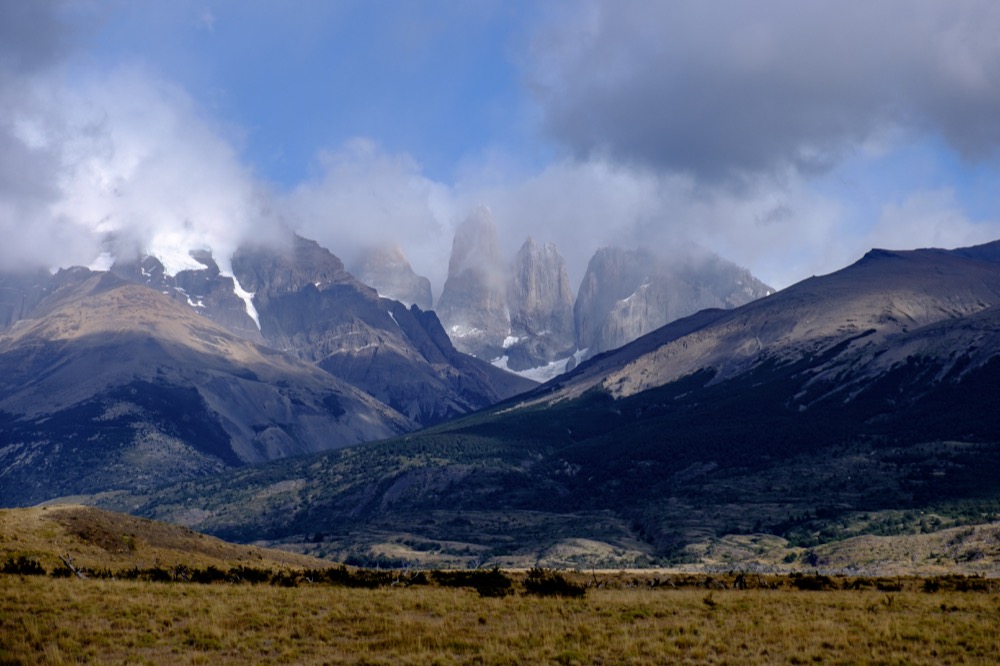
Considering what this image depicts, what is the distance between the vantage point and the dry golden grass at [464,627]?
36.0m

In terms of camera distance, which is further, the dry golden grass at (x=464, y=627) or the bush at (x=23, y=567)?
the bush at (x=23, y=567)

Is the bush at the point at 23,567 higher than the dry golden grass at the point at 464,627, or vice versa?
the bush at the point at 23,567

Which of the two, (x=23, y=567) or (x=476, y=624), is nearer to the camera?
(x=476, y=624)

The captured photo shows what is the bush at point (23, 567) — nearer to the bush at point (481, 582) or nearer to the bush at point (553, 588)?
the bush at point (481, 582)

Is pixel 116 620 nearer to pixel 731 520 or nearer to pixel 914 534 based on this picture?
pixel 914 534

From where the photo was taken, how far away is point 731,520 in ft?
579

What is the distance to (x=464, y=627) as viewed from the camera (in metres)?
41.3

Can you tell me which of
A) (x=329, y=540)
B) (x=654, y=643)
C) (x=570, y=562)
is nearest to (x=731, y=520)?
(x=570, y=562)

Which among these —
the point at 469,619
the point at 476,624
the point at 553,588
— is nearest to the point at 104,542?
the point at 553,588

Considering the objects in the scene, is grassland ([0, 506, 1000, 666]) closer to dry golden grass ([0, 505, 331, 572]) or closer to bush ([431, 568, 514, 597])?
bush ([431, 568, 514, 597])

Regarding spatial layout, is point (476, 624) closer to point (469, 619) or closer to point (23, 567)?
point (469, 619)

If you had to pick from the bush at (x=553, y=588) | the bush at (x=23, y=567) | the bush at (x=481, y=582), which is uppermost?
the bush at (x=23, y=567)

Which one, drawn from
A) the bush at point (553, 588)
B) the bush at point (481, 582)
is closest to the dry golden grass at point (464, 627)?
the bush at point (481, 582)

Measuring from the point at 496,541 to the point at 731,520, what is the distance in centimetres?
4110
